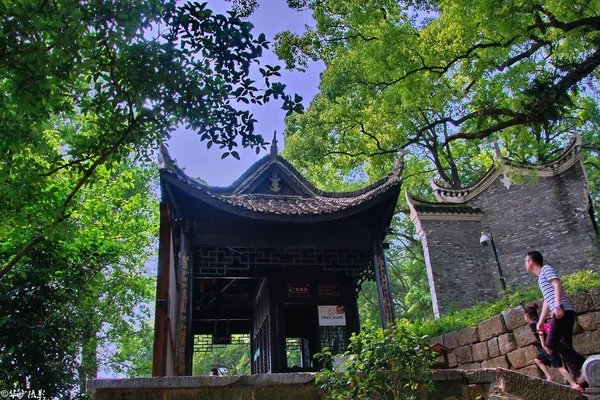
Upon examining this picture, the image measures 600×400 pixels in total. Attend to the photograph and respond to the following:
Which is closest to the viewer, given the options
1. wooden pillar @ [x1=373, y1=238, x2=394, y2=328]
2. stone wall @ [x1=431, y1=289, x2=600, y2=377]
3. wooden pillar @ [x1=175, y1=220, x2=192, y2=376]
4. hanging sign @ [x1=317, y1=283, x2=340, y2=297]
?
stone wall @ [x1=431, y1=289, x2=600, y2=377]

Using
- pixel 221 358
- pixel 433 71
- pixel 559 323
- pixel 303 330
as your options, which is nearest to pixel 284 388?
pixel 559 323

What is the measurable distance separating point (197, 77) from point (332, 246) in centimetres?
419

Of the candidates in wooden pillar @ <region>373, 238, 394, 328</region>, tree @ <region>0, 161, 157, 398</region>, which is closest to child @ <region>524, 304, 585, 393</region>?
wooden pillar @ <region>373, 238, 394, 328</region>

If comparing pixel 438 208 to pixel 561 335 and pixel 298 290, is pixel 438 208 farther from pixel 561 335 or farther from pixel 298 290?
pixel 561 335

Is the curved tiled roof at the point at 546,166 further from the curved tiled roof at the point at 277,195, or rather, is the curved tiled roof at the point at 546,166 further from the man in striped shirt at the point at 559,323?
the man in striped shirt at the point at 559,323

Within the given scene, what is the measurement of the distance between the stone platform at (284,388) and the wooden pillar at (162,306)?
1524mm

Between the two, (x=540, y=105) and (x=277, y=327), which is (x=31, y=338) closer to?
(x=277, y=327)

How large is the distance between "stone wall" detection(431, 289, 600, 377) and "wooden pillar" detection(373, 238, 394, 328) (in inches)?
72.8

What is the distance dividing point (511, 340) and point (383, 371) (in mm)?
4825

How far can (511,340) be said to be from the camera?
816 cm

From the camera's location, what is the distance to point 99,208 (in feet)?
47.5

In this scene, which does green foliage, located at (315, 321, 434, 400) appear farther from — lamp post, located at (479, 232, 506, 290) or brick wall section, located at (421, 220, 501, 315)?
→ brick wall section, located at (421, 220, 501, 315)

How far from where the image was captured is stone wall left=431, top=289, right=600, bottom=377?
→ 710 centimetres

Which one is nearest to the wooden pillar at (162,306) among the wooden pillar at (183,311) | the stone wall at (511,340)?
the wooden pillar at (183,311)
